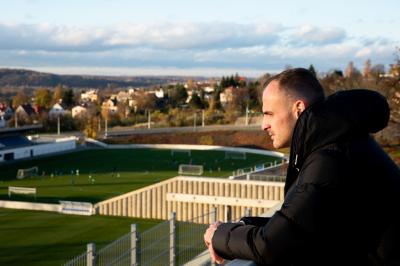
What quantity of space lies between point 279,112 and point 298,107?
0.08m

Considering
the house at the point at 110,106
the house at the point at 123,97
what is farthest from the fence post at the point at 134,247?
the house at the point at 123,97

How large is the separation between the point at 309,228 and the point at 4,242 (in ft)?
71.3

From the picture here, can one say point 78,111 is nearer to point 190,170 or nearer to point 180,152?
point 180,152

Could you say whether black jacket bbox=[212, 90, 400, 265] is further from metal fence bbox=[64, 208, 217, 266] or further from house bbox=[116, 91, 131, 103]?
house bbox=[116, 91, 131, 103]

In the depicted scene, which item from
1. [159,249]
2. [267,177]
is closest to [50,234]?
[267,177]

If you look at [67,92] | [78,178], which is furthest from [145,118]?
[78,178]

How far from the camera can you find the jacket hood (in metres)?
2.14

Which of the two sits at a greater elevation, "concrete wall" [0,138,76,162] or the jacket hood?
the jacket hood

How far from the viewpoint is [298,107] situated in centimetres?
250

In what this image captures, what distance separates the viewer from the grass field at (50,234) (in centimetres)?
1984

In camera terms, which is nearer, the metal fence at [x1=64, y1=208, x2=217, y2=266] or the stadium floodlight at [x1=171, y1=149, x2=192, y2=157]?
the metal fence at [x1=64, y1=208, x2=217, y2=266]

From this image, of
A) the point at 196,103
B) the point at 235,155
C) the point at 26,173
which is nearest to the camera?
the point at 26,173

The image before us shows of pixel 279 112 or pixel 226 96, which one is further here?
pixel 226 96

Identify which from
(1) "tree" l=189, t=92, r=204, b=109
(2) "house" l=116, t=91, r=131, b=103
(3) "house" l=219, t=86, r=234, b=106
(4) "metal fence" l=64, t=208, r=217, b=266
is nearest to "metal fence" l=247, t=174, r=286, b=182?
(4) "metal fence" l=64, t=208, r=217, b=266
